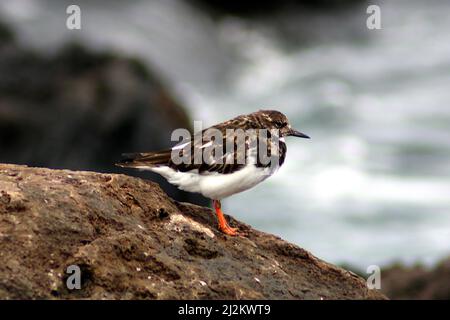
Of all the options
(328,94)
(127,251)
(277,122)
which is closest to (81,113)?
(277,122)

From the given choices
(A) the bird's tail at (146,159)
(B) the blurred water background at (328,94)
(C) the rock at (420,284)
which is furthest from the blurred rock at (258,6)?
(A) the bird's tail at (146,159)

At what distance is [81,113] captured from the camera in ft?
59.0

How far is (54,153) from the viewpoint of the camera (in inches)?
696

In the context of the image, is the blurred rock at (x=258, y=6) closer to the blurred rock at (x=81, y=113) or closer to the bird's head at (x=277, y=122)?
the blurred rock at (x=81, y=113)

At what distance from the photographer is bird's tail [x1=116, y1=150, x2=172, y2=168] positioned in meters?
9.34

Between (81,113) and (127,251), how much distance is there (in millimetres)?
10761

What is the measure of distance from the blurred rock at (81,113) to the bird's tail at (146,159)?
722cm

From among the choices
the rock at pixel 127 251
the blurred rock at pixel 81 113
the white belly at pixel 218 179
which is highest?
the blurred rock at pixel 81 113

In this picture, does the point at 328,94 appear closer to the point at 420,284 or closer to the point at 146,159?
the point at 420,284

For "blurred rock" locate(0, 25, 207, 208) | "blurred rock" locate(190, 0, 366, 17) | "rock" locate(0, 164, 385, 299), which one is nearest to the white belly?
"rock" locate(0, 164, 385, 299)

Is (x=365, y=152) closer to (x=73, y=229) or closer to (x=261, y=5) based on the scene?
(x=261, y=5)

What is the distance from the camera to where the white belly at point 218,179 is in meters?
9.30

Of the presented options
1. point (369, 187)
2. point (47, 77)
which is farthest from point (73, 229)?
point (369, 187)
